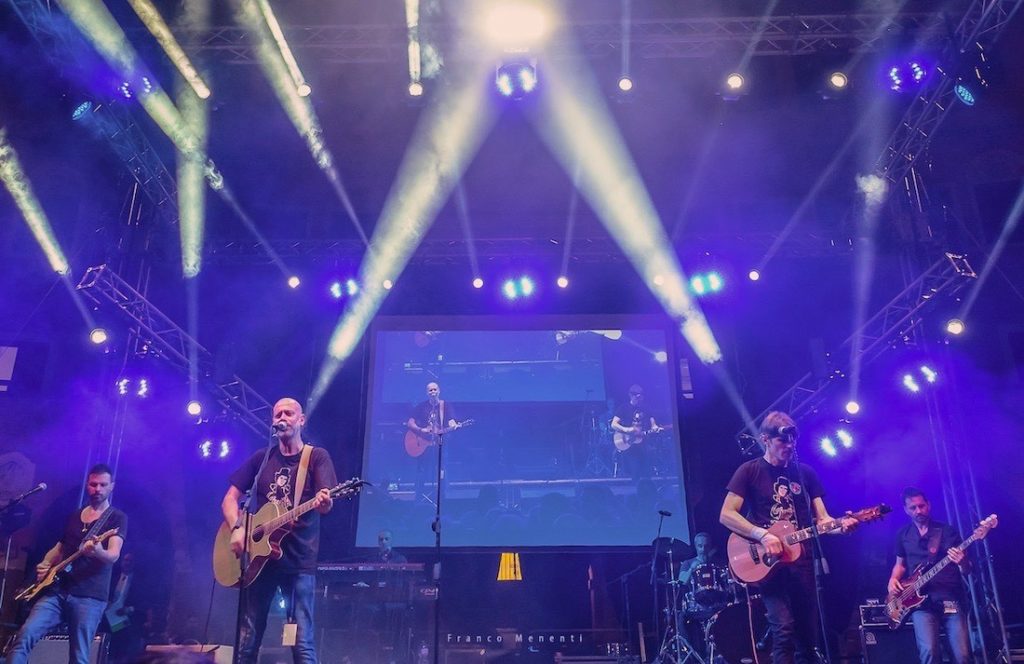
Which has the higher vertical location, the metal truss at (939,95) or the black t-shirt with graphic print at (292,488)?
the metal truss at (939,95)

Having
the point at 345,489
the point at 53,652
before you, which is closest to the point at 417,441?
the point at 53,652

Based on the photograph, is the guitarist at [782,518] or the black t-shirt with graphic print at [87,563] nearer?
the guitarist at [782,518]

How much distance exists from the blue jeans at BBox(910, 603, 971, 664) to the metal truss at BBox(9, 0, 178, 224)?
9.31 metres

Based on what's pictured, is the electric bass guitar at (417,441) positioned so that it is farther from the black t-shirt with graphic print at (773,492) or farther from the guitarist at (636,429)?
the black t-shirt with graphic print at (773,492)

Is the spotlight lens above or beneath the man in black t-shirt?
above

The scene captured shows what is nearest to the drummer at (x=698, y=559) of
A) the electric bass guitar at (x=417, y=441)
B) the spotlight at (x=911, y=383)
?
the spotlight at (x=911, y=383)

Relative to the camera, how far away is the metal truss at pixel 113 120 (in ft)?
23.0

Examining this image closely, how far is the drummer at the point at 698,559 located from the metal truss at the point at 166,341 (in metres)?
5.57

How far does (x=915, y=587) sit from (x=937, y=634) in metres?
0.41

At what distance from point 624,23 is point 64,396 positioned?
327 inches

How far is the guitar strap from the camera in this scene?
4.67 meters

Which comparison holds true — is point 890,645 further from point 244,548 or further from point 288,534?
point 244,548

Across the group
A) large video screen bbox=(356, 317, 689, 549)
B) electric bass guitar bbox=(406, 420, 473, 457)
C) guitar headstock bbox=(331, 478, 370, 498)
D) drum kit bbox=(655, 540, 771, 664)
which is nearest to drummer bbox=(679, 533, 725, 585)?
drum kit bbox=(655, 540, 771, 664)

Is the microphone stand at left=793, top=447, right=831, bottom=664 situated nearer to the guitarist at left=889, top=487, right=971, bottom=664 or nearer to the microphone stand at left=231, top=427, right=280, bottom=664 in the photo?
the guitarist at left=889, top=487, right=971, bottom=664
